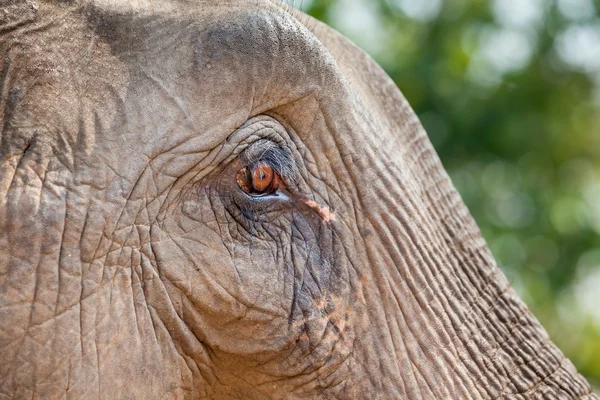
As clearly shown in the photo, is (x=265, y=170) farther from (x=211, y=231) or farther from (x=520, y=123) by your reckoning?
(x=520, y=123)

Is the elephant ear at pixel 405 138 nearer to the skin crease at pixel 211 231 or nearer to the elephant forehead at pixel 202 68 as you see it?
the skin crease at pixel 211 231

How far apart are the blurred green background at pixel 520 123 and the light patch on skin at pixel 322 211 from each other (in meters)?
11.1

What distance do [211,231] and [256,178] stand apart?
0.62 ft

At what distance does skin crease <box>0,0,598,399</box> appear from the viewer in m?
2.25

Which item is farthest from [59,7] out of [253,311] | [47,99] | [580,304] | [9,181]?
[580,304]

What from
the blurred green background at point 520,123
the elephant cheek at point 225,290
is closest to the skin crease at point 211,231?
the elephant cheek at point 225,290

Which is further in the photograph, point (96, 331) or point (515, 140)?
point (515, 140)

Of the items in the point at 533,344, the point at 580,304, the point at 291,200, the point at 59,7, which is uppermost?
the point at 580,304

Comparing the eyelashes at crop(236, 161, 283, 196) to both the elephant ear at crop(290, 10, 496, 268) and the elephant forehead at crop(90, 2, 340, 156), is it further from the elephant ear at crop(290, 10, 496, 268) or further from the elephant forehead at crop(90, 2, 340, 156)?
the elephant ear at crop(290, 10, 496, 268)

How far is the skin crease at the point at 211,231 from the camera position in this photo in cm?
225

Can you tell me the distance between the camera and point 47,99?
7.56 feet

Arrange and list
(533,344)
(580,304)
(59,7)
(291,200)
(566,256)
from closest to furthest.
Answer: (59,7)
(291,200)
(533,344)
(566,256)
(580,304)

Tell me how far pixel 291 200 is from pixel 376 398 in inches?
21.2

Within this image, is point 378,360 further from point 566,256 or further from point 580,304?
point 580,304
